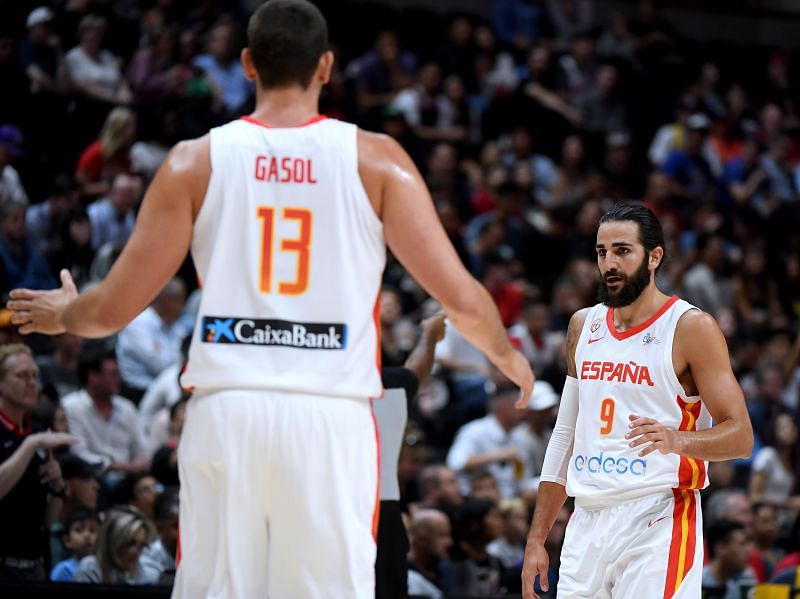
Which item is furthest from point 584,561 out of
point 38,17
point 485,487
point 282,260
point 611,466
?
point 38,17

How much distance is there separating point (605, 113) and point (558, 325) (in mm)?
6023

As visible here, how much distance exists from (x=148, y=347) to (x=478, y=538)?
11.0 ft

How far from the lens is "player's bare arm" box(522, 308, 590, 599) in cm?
541

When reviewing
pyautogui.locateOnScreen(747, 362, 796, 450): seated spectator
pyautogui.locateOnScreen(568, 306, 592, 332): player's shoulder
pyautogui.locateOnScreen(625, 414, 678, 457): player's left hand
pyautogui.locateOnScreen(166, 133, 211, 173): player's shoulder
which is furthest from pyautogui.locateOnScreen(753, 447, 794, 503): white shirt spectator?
pyautogui.locateOnScreen(166, 133, 211, 173): player's shoulder

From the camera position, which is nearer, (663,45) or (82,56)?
(82,56)

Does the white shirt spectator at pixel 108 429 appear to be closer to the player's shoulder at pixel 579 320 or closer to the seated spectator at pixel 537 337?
the player's shoulder at pixel 579 320

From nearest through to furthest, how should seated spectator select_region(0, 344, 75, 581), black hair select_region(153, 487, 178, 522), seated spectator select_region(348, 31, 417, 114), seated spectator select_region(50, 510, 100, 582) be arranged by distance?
1. seated spectator select_region(0, 344, 75, 581)
2. seated spectator select_region(50, 510, 100, 582)
3. black hair select_region(153, 487, 178, 522)
4. seated spectator select_region(348, 31, 417, 114)

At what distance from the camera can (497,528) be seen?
935 centimetres

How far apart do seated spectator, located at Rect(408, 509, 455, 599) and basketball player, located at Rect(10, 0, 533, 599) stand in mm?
5138

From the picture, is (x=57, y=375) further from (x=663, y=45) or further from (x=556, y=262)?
(x=663, y=45)

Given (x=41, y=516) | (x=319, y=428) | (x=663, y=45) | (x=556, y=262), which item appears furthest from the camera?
(x=663, y=45)

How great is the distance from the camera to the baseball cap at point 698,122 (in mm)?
17812

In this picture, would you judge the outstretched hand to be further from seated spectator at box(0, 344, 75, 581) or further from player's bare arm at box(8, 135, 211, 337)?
seated spectator at box(0, 344, 75, 581)

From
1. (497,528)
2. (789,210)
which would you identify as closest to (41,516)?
(497,528)
